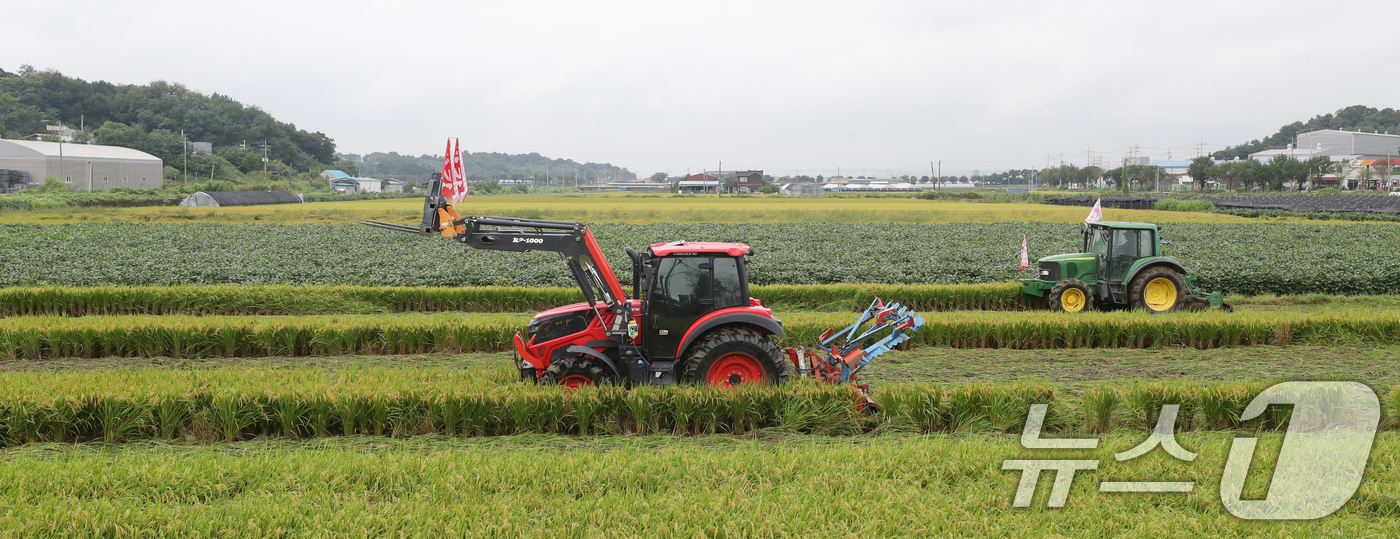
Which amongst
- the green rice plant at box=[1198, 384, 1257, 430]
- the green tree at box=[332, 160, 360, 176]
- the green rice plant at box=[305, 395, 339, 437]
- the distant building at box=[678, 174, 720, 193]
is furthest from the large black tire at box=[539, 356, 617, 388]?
the green tree at box=[332, 160, 360, 176]

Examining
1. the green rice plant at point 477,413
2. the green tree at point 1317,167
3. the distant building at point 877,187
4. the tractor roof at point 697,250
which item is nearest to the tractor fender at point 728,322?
the tractor roof at point 697,250

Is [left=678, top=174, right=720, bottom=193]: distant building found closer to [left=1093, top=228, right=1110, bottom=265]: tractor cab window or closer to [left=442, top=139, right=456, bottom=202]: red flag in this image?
[left=1093, top=228, right=1110, bottom=265]: tractor cab window

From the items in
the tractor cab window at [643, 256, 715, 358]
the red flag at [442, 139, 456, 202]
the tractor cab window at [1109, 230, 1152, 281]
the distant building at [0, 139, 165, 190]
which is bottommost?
→ the tractor cab window at [643, 256, 715, 358]

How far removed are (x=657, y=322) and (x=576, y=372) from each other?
1065 mm

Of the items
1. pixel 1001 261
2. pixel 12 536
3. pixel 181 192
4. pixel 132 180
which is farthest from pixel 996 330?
pixel 132 180

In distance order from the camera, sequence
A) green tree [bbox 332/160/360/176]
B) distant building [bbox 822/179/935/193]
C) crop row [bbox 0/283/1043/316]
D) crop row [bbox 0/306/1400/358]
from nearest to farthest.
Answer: crop row [bbox 0/306/1400/358] < crop row [bbox 0/283/1043/316] < distant building [bbox 822/179/935/193] < green tree [bbox 332/160/360/176]

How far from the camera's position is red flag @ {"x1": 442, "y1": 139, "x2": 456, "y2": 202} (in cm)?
852

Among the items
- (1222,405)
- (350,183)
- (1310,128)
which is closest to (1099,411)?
(1222,405)

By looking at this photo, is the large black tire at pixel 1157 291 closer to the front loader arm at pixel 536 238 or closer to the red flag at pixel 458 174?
the front loader arm at pixel 536 238

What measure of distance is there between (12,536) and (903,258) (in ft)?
72.1

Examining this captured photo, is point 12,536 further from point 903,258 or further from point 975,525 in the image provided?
point 903,258

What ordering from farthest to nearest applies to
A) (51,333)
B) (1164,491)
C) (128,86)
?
(128,86)
(51,333)
(1164,491)

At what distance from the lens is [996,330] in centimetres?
1356
